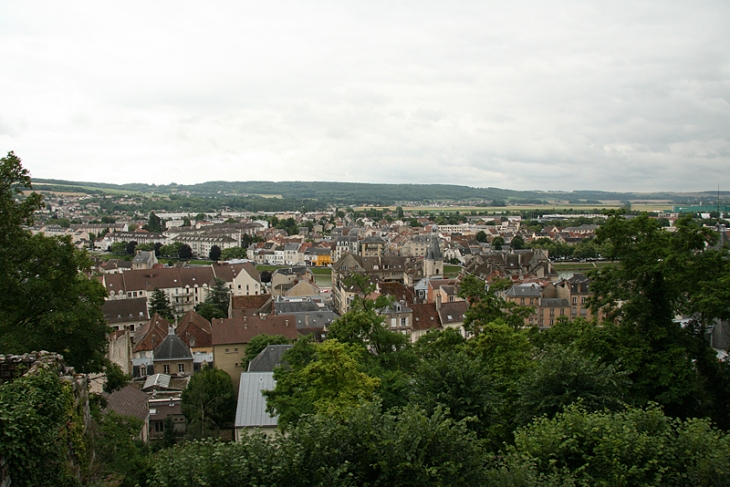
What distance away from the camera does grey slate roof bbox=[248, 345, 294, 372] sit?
94.1 ft

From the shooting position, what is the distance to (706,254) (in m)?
18.4

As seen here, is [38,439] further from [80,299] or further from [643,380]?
[643,380]

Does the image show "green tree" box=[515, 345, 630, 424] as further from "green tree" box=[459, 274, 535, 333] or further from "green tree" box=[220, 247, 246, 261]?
"green tree" box=[220, 247, 246, 261]

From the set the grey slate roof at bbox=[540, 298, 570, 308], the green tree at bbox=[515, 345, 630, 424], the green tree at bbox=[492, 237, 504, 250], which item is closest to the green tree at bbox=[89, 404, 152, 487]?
the green tree at bbox=[515, 345, 630, 424]

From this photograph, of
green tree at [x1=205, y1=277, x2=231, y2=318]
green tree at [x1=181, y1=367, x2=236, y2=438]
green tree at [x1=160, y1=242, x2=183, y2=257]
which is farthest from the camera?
green tree at [x1=160, y1=242, x2=183, y2=257]

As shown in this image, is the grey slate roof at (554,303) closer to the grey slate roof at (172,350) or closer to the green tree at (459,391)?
the grey slate roof at (172,350)

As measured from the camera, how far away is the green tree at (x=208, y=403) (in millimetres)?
24516

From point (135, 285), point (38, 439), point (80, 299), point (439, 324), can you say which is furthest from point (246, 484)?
point (135, 285)

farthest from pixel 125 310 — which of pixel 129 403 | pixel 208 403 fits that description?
pixel 129 403

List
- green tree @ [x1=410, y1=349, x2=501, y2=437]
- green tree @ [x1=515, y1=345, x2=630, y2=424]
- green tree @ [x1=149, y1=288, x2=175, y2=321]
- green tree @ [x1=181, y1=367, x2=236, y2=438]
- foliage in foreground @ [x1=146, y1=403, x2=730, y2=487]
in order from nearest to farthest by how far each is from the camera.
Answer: foliage in foreground @ [x1=146, y1=403, x2=730, y2=487] < green tree @ [x1=515, y1=345, x2=630, y2=424] < green tree @ [x1=410, y1=349, x2=501, y2=437] < green tree @ [x1=181, y1=367, x2=236, y2=438] < green tree @ [x1=149, y1=288, x2=175, y2=321]

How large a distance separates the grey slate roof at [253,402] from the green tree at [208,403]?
155cm

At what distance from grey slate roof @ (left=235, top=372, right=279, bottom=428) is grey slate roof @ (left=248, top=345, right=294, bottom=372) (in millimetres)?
1922

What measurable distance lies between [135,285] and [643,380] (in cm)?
5502

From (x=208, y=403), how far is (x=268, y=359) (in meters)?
3.86
